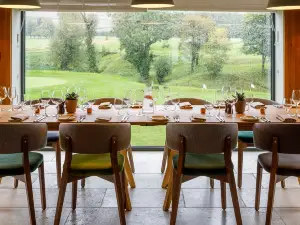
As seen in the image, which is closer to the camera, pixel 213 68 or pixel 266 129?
pixel 266 129

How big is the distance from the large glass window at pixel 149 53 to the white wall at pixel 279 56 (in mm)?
190

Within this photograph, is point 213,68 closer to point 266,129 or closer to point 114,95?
point 114,95

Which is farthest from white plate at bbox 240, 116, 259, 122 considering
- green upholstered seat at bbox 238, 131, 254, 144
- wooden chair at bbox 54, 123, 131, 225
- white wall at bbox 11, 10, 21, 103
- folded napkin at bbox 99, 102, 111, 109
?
white wall at bbox 11, 10, 21, 103

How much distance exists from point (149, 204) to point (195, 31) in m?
2.98

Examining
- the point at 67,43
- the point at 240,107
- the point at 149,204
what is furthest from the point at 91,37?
the point at 149,204

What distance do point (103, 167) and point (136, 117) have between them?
2.67ft

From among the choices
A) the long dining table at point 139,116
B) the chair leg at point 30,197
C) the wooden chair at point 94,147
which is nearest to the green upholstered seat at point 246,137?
the long dining table at point 139,116

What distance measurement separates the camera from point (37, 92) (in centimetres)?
623

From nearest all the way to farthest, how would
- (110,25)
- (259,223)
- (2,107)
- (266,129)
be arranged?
(266,129) → (259,223) → (2,107) → (110,25)

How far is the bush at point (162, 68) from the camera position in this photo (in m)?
6.19

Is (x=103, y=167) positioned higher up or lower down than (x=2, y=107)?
lower down

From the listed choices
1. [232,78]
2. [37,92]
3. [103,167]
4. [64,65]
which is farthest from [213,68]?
[103,167]

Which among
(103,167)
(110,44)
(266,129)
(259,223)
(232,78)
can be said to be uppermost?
(110,44)

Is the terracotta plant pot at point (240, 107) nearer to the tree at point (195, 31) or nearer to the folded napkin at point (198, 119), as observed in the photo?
the folded napkin at point (198, 119)
